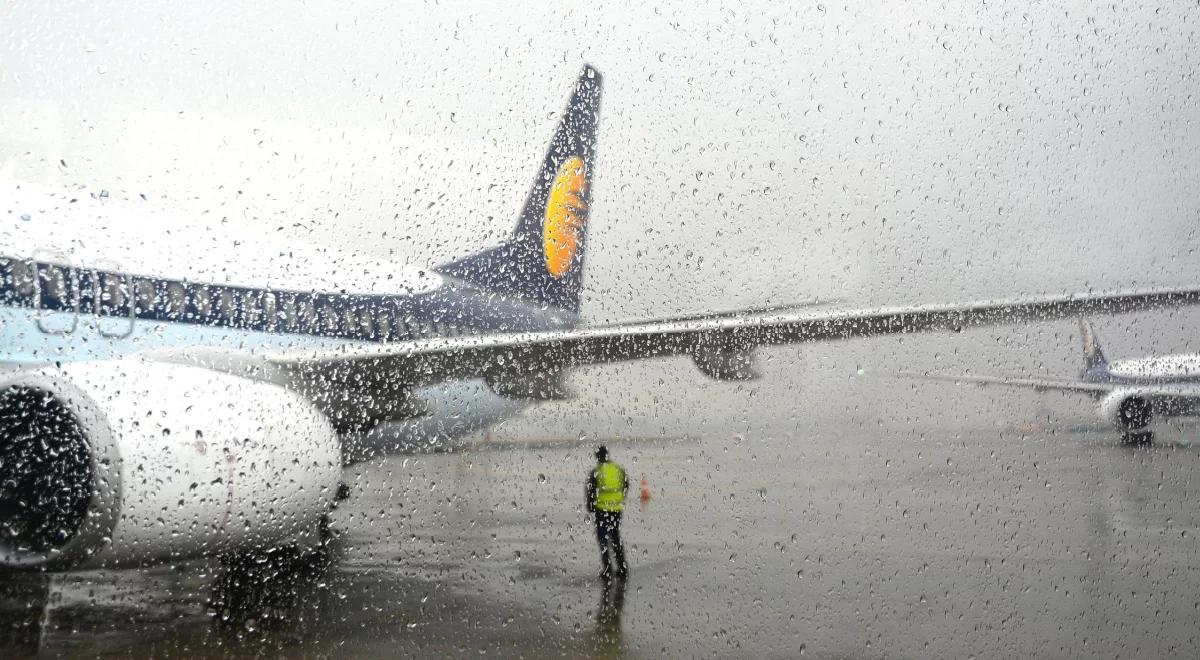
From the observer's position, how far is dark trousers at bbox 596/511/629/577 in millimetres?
2334

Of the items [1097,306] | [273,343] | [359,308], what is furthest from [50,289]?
[1097,306]

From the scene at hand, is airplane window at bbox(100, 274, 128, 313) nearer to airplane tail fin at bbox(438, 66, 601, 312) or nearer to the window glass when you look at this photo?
the window glass

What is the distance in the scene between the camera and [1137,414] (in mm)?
2842

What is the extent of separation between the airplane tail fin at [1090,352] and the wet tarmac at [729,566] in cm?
17

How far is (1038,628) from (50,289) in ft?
7.49

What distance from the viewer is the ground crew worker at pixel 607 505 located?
82.4 inches

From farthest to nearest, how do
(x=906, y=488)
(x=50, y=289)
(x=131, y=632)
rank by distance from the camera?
(x=906, y=488), (x=131, y=632), (x=50, y=289)

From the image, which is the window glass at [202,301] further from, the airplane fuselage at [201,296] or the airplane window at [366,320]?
the airplane window at [366,320]

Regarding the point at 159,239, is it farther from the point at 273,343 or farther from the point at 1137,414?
the point at 1137,414

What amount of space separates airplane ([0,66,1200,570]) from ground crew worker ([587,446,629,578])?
19 centimetres

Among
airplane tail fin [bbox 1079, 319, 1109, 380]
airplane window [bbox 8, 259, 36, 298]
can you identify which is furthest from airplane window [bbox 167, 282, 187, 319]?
airplane tail fin [bbox 1079, 319, 1109, 380]

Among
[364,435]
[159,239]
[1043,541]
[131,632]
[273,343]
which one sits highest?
[159,239]

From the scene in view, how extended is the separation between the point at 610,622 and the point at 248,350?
3.48ft

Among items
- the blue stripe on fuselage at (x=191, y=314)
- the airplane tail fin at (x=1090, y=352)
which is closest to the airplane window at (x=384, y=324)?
the blue stripe on fuselage at (x=191, y=314)
